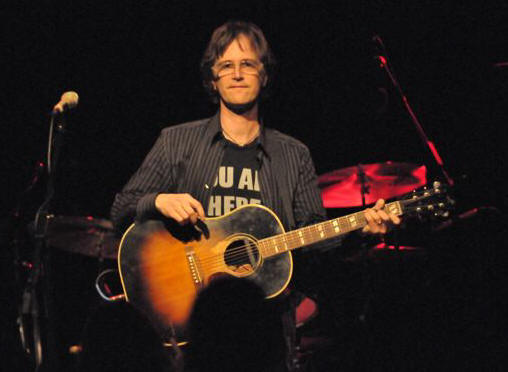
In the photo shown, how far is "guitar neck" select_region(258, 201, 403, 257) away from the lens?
274 cm

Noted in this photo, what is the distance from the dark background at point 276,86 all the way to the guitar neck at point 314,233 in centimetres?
210

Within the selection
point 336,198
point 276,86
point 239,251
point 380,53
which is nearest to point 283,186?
point 239,251

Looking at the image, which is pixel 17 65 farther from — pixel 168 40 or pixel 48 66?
pixel 168 40

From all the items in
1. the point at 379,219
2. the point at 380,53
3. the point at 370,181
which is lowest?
the point at 379,219

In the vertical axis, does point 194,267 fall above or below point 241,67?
below

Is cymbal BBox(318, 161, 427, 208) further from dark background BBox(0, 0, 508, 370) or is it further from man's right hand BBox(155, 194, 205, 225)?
man's right hand BBox(155, 194, 205, 225)

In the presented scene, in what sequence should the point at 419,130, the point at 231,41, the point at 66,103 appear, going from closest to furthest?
1. the point at 66,103
2. the point at 231,41
3. the point at 419,130

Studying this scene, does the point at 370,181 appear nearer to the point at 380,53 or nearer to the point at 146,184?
the point at 380,53

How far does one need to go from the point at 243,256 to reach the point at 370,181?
6.84ft

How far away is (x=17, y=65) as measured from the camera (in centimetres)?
485

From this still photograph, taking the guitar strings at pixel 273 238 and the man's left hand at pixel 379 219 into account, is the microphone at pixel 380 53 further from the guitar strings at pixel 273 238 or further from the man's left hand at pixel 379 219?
the guitar strings at pixel 273 238

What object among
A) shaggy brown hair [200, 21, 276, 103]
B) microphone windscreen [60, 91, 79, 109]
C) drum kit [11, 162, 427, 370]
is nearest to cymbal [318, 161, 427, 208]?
drum kit [11, 162, 427, 370]

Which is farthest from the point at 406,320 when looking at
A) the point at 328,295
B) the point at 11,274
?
the point at 11,274

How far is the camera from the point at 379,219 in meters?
2.87
